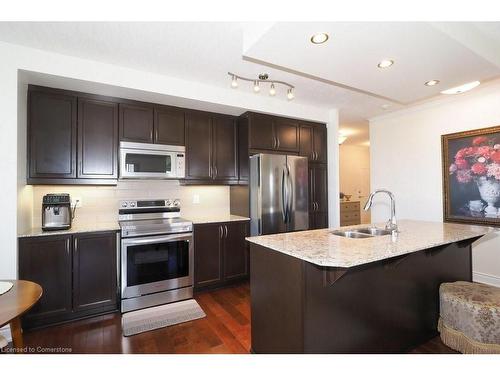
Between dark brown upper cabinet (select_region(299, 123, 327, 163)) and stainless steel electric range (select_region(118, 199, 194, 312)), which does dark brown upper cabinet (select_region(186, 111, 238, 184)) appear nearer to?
stainless steel electric range (select_region(118, 199, 194, 312))

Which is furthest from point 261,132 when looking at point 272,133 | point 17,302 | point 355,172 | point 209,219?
point 355,172

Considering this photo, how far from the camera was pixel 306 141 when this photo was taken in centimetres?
379

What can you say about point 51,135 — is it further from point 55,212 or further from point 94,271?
point 94,271

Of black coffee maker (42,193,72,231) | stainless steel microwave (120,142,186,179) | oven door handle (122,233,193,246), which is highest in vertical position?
stainless steel microwave (120,142,186,179)

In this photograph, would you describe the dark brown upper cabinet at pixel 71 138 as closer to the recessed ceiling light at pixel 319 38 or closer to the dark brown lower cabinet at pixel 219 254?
the dark brown lower cabinet at pixel 219 254

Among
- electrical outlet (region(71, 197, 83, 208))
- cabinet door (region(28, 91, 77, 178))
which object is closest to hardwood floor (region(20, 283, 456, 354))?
electrical outlet (region(71, 197, 83, 208))

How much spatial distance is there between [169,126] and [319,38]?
6.65 ft

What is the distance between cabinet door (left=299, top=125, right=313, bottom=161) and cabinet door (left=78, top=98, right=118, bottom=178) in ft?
8.20

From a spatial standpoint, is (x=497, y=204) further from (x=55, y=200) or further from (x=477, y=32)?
(x=55, y=200)

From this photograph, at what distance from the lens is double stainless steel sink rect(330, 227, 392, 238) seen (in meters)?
2.16

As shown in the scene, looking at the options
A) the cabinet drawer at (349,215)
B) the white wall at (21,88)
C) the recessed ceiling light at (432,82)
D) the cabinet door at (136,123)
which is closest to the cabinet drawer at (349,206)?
the cabinet drawer at (349,215)

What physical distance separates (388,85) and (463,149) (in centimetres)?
172

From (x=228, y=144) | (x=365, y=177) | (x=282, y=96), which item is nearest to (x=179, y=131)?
(x=228, y=144)
